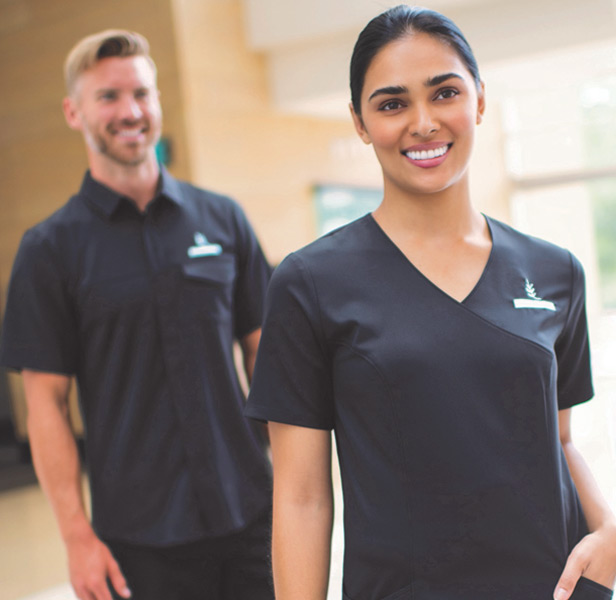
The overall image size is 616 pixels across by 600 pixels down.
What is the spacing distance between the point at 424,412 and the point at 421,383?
41mm

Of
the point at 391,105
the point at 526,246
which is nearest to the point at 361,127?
the point at 391,105

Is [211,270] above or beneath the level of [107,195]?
beneath

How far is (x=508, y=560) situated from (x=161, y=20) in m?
5.91

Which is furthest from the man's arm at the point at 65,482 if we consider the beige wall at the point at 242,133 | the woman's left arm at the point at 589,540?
the beige wall at the point at 242,133

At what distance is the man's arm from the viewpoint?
190 centimetres

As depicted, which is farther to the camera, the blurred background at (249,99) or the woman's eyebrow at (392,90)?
the blurred background at (249,99)

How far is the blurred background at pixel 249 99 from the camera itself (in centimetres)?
637

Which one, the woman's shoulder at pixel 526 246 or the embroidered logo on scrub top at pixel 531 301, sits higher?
the woman's shoulder at pixel 526 246

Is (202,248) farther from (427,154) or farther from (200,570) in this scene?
(427,154)

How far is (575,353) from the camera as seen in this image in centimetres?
143

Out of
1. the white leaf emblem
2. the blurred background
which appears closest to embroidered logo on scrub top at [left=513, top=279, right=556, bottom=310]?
the white leaf emblem

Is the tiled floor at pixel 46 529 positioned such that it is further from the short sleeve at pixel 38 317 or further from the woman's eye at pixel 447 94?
the woman's eye at pixel 447 94

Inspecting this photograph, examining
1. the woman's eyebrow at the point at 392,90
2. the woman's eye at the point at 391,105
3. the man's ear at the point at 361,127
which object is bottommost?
the man's ear at the point at 361,127

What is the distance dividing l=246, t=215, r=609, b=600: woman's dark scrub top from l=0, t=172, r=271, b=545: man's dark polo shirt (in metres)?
0.69
